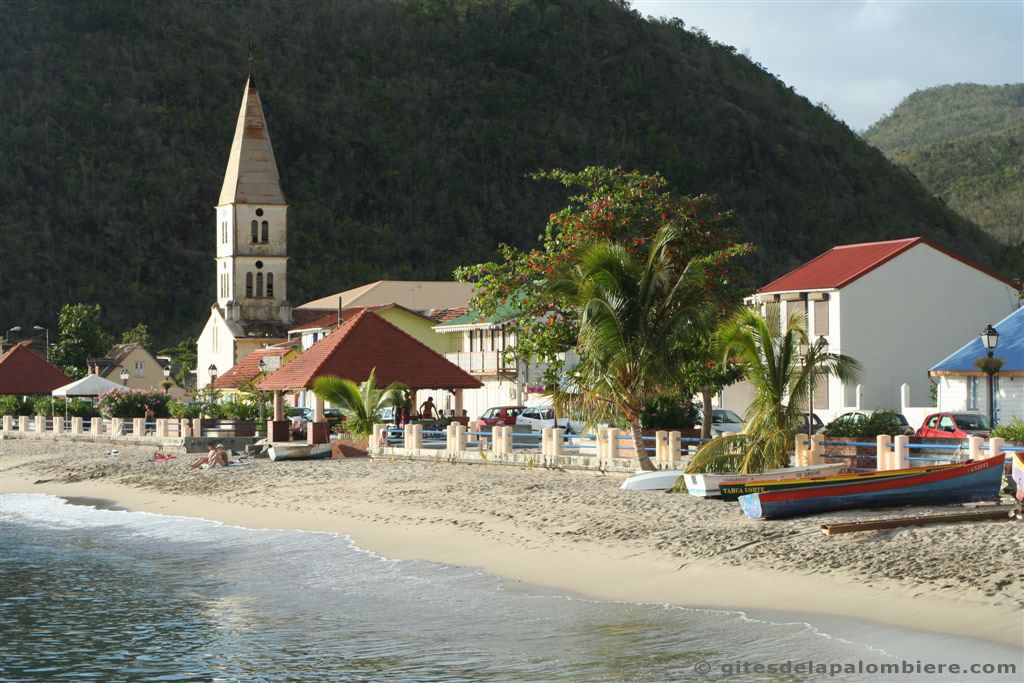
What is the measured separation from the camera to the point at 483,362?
62.9 meters

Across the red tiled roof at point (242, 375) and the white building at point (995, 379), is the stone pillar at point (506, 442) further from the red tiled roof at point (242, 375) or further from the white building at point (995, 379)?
the red tiled roof at point (242, 375)

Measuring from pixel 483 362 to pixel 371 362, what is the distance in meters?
20.6

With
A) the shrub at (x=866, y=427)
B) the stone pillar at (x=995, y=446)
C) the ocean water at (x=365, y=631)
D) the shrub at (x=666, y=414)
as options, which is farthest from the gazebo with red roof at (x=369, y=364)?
the stone pillar at (x=995, y=446)

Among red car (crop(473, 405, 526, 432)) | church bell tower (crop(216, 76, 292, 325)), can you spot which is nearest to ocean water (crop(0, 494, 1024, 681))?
red car (crop(473, 405, 526, 432))

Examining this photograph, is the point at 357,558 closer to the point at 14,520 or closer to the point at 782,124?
the point at 14,520

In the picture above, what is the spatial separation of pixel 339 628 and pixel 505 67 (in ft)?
513

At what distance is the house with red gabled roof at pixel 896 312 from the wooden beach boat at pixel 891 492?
26.2 metres

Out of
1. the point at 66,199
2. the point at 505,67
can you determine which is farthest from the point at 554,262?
the point at 505,67

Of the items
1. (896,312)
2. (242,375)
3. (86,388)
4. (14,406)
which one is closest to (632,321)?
(896,312)

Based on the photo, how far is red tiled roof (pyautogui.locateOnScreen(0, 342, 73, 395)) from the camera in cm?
6719

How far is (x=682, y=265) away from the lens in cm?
3378

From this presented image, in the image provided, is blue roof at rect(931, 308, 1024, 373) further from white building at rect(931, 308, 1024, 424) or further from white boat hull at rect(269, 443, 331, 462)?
white boat hull at rect(269, 443, 331, 462)

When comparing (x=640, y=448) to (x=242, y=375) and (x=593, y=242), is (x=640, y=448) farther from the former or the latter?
(x=242, y=375)

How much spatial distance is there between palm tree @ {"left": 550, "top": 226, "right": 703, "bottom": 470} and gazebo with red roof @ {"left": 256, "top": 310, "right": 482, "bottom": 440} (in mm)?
13268
